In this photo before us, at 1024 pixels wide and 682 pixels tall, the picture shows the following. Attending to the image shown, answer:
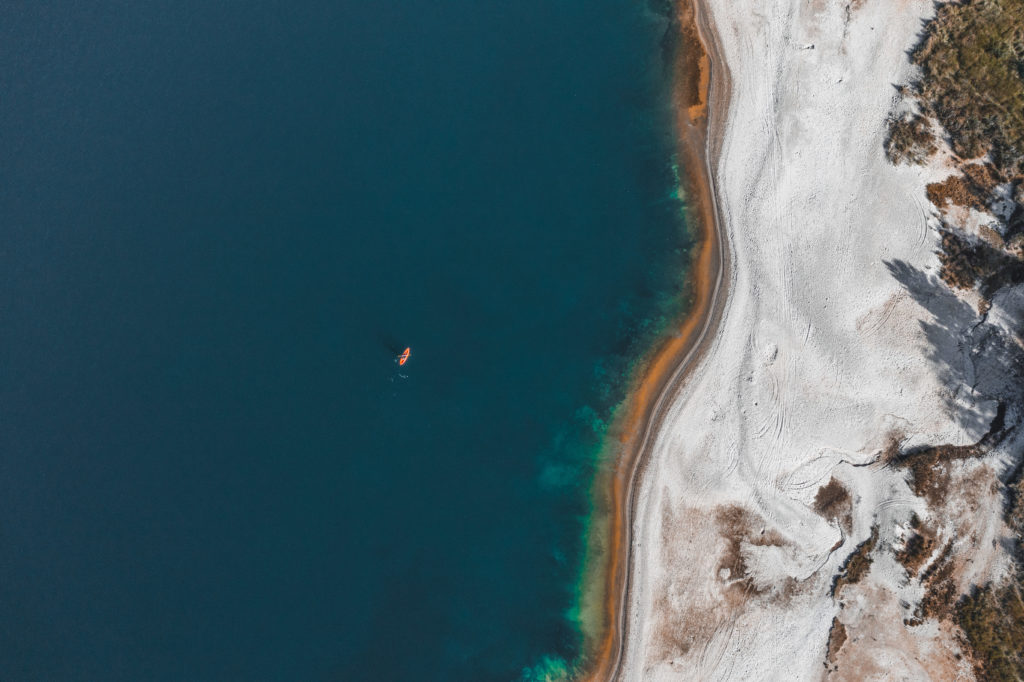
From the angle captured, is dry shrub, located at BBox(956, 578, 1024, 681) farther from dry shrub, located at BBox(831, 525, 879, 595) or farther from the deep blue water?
the deep blue water

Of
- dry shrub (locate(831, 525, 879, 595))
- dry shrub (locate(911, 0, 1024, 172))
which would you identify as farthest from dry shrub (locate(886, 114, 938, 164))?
dry shrub (locate(831, 525, 879, 595))

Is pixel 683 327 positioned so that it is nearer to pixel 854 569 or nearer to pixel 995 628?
pixel 854 569

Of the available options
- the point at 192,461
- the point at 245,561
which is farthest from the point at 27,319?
the point at 245,561

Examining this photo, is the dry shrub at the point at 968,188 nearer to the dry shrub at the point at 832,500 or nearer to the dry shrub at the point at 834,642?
the dry shrub at the point at 832,500

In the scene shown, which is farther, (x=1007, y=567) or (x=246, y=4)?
(x=246, y=4)

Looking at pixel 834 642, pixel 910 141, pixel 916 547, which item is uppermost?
pixel 910 141

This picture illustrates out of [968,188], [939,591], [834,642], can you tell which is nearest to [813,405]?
[939,591]

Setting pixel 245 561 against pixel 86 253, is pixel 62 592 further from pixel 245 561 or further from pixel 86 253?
pixel 86 253
